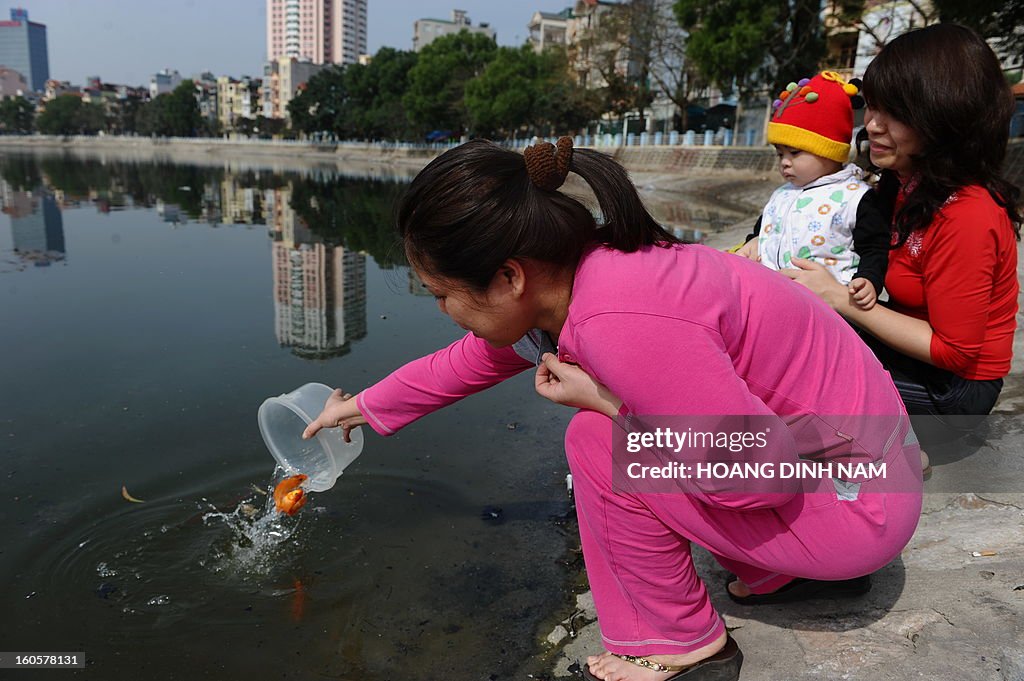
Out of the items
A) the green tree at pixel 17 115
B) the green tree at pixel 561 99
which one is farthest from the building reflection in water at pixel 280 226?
the green tree at pixel 17 115

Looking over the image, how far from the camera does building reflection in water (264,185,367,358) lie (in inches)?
191

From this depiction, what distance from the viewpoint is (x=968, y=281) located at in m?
1.79

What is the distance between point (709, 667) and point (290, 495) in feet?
4.84

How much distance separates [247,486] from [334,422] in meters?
1.08

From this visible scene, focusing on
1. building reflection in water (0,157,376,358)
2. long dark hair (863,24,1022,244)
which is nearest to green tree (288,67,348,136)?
building reflection in water (0,157,376,358)

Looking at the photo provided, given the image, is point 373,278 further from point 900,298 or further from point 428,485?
point 900,298

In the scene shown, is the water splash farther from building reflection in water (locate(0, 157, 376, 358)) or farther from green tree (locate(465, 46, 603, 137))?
green tree (locate(465, 46, 603, 137))

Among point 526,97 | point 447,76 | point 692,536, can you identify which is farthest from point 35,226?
point 447,76

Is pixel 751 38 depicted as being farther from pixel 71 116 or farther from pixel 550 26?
pixel 71 116

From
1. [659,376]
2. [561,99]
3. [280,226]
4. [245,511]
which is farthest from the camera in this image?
[561,99]

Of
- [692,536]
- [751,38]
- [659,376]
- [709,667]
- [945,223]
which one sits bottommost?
[709,667]

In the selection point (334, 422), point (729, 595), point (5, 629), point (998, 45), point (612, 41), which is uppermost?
point (612, 41)

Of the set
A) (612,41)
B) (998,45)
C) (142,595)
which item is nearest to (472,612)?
(142,595)

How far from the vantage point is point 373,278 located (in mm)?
7105
